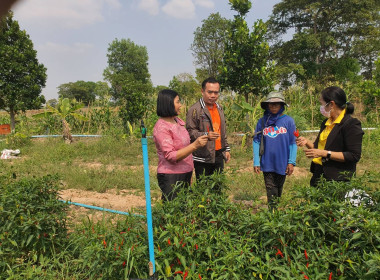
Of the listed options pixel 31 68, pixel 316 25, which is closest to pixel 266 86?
pixel 31 68

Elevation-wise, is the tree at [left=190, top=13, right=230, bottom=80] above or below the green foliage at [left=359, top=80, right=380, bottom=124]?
above

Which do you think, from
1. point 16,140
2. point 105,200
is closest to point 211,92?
point 105,200

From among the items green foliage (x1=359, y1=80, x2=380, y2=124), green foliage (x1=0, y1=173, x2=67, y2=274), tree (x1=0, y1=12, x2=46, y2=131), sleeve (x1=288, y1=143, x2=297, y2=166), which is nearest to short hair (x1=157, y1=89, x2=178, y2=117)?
green foliage (x1=0, y1=173, x2=67, y2=274)

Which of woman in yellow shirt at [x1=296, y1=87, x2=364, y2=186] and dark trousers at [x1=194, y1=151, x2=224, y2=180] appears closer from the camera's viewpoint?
woman in yellow shirt at [x1=296, y1=87, x2=364, y2=186]

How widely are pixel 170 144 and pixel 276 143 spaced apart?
4.19ft

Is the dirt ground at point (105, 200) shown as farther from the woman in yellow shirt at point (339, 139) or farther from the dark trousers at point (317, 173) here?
the woman in yellow shirt at point (339, 139)

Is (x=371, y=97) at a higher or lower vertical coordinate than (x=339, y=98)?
higher

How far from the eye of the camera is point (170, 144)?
2719 millimetres

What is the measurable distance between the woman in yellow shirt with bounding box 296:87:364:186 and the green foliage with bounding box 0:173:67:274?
2432 millimetres

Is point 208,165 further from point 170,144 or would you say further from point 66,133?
point 66,133

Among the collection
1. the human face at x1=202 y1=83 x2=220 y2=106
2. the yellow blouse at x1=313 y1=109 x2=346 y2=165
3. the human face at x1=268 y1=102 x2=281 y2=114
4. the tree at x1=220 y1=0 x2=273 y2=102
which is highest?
the tree at x1=220 y1=0 x2=273 y2=102

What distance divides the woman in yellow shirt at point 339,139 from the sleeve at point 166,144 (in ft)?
4.18

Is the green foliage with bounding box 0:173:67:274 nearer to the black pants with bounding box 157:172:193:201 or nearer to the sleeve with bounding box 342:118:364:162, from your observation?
the black pants with bounding box 157:172:193:201

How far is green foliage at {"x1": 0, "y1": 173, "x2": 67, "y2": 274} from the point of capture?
2.46 m
